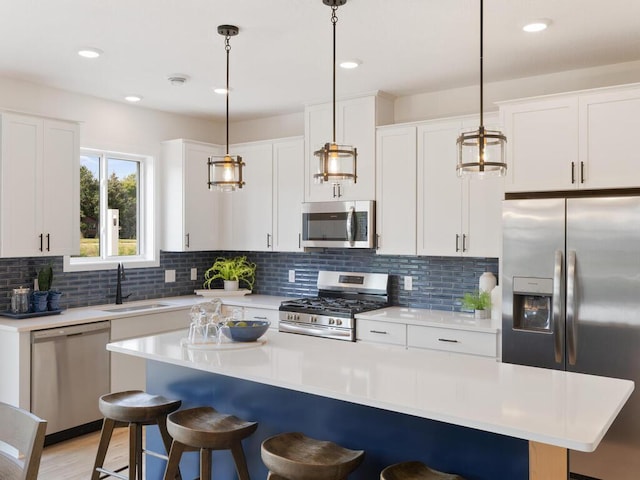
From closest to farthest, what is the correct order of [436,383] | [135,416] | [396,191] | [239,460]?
[436,383], [239,460], [135,416], [396,191]

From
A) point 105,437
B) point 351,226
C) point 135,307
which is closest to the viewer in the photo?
point 105,437

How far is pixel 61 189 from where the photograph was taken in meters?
4.31

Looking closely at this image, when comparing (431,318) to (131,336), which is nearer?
(431,318)

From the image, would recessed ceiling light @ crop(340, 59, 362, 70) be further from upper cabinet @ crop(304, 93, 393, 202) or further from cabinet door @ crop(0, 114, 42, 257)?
cabinet door @ crop(0, 114, 42, 257)

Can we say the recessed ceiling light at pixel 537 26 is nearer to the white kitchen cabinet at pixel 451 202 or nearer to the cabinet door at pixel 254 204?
the white kitchen cabinet at pixel 451 202

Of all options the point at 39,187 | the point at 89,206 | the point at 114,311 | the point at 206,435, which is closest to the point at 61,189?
the point at 39,187

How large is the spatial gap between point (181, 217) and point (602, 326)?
11.7ft

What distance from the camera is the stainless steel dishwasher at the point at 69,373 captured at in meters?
3.93

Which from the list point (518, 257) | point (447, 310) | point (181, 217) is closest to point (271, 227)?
point (181, 217)

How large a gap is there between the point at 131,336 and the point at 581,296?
3.23 meters

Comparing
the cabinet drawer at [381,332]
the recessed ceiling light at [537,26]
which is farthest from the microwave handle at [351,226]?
the recessed ceiling light at [537,26]

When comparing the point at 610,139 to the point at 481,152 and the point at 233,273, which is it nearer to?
the point at 481,152

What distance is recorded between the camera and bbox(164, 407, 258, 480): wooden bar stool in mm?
2416

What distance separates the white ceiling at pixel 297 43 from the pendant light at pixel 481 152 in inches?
40.2
